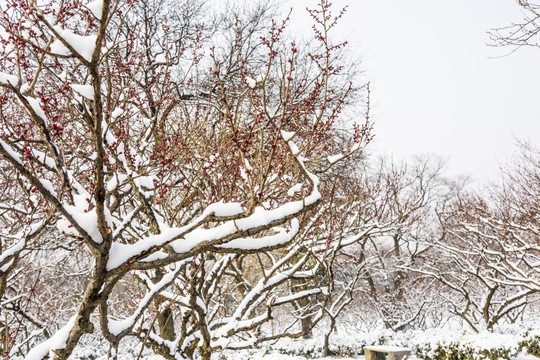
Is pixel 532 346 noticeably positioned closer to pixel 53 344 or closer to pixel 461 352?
pixel 461 352

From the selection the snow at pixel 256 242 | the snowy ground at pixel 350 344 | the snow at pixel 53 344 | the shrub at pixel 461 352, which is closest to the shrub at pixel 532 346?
the snowy ground at pixel 350 344

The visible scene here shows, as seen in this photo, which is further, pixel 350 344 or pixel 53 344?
pixel 350 344

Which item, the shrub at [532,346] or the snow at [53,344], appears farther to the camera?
the shrub at [532,346]

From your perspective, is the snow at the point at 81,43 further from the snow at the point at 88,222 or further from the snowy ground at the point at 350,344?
the snowy ground at the point at 350,344

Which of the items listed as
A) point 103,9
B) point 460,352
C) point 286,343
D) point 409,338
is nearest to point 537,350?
point 460,352

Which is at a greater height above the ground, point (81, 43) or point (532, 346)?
point (81, 43)

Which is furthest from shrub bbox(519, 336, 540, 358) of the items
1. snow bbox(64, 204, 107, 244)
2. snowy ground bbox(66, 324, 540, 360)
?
snow bbox(64, 204, 107, 244)

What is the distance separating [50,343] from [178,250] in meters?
0.90

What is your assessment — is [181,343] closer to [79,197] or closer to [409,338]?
[79,197]

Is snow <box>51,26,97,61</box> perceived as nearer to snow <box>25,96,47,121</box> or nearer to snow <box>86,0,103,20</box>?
snow <box>86,0,103,20</box>

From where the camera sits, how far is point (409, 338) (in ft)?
38.9

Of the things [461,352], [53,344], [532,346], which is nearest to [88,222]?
[53,344]

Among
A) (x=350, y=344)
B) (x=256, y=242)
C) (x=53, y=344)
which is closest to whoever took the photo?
(x=53, y=344)

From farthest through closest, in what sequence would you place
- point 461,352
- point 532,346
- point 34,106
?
1. point 532,346
2. point 461,352
3. point 34,106
